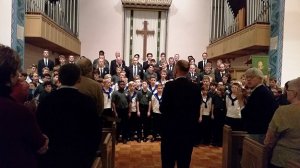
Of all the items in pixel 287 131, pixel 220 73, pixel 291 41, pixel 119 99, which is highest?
pixel 291 41

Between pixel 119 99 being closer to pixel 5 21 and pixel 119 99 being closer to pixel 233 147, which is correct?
pixel 5 21

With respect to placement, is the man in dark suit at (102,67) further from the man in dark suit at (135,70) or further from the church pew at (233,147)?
the church pew at (233,147)

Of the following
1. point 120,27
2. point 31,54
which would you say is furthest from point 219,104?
point 120,27

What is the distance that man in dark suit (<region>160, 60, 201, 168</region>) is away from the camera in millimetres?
4086

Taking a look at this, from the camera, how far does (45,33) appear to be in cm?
934

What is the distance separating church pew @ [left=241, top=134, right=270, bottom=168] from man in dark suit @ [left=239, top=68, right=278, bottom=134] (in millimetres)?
132

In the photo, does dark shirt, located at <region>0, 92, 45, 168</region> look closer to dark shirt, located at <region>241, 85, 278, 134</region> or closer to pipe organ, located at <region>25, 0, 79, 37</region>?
dark shirt, located at <region>241, 85, 278, 134</region>

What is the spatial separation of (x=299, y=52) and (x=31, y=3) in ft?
20.1

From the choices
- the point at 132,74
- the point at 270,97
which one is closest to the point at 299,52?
the point at 132,74

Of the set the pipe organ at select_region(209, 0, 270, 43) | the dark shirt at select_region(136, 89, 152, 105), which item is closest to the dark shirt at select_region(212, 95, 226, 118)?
the dark shirt at select_region(136, 89, 152, 105)

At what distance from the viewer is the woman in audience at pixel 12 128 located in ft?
6.40

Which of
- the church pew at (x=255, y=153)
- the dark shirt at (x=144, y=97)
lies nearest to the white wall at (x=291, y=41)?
the dark shirt at (x=144, y=97)

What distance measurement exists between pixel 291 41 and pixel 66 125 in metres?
7.05

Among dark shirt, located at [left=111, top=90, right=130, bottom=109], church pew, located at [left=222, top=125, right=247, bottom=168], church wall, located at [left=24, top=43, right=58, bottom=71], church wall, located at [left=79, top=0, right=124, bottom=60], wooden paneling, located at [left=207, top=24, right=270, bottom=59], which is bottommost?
church pew, located at [left=222, top=125, right=247, bottom=168]
